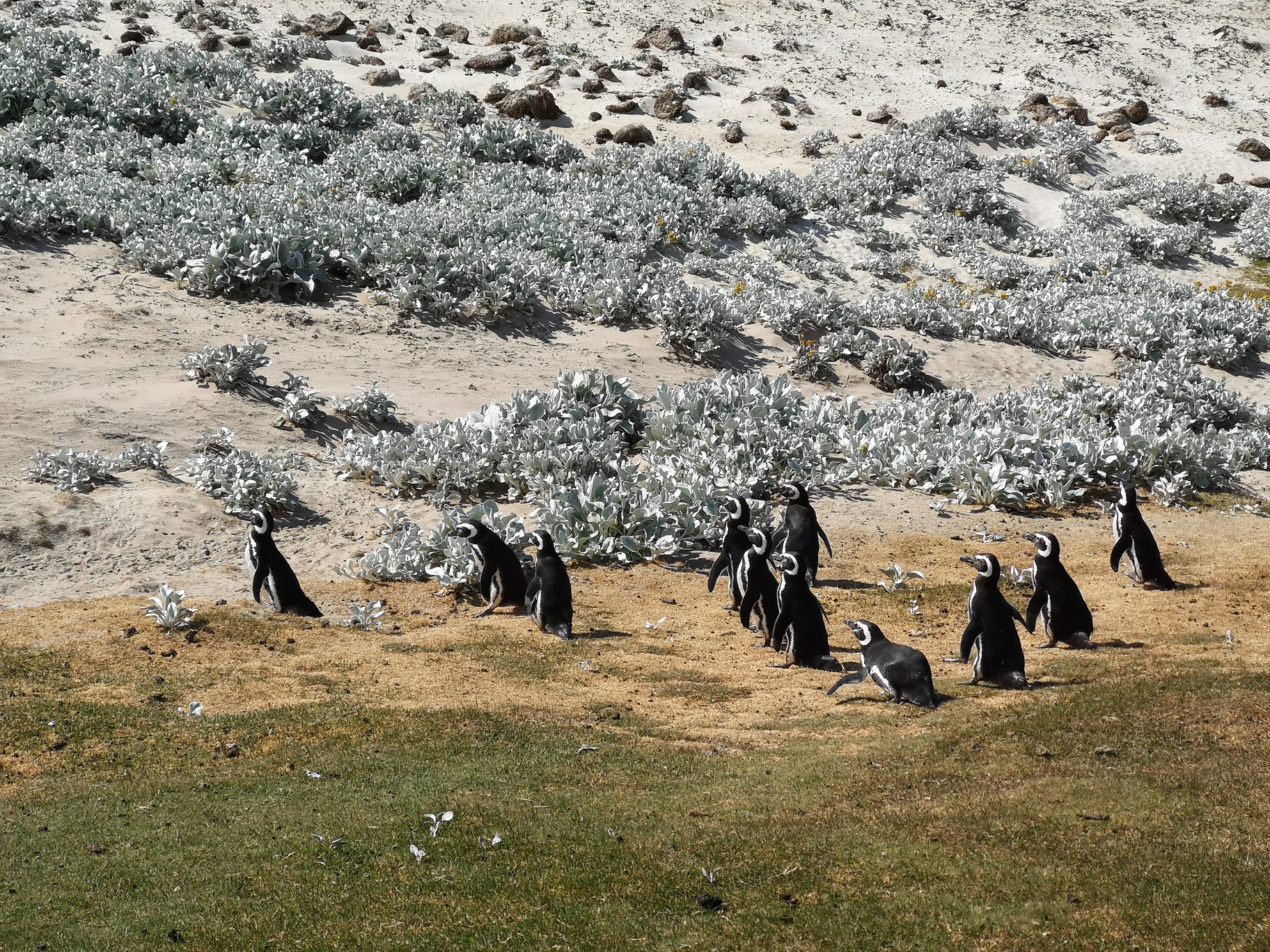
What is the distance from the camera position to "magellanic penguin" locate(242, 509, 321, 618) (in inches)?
428

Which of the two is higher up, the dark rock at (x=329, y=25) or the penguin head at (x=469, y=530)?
the dark rock at (x=329, y=25)

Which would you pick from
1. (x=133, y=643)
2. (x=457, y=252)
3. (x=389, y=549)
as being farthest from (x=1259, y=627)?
(x=457, y=252)

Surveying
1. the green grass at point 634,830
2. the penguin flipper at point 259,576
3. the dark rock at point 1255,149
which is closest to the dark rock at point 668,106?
the dark rock at point 1255,149

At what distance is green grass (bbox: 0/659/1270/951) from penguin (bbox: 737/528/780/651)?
2529 millimetres

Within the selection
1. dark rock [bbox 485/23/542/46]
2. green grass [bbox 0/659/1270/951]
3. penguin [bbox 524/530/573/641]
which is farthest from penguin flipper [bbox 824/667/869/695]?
dark rock [bbox 485/23/542/46]

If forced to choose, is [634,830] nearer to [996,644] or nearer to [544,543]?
[996,644]

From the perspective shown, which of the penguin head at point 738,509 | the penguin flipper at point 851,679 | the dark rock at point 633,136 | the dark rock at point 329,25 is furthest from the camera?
the dark rock at point 329,25

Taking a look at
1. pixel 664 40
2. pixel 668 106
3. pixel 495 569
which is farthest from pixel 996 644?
pixel 664 40

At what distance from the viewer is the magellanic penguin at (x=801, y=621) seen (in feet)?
32.2

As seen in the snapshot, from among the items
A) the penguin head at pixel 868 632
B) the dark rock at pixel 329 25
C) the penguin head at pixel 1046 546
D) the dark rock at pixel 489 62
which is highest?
the dark rock at pixel 329 25

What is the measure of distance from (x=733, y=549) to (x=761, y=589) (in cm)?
132

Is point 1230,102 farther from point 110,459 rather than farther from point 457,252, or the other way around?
point 110,459

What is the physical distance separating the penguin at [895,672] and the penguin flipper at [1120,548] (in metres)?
4.36

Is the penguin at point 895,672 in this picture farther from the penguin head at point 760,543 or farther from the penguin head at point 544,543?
the penguin head at point 544,543
